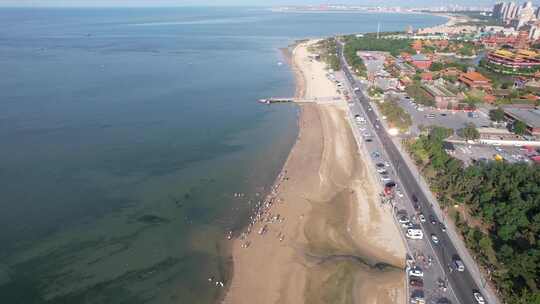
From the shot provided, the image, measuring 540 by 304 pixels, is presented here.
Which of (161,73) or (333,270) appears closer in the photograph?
(333,270)

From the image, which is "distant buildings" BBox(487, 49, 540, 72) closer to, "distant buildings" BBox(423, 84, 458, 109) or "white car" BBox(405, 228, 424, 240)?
"distant buildings" BBox(423, 84, 458, 109)

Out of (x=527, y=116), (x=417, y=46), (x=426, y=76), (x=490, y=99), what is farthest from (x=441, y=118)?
(x=417, y=46)

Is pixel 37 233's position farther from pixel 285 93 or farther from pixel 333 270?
pixel 285 93

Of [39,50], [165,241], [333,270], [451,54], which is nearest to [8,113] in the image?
[165,241]

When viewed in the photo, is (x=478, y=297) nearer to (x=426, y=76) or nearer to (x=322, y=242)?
(x=322, y=242)

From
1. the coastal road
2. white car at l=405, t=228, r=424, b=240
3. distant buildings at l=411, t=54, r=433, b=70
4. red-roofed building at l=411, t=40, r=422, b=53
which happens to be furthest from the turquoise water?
red-roofed building at l=411, t=40, r=422, b=53
